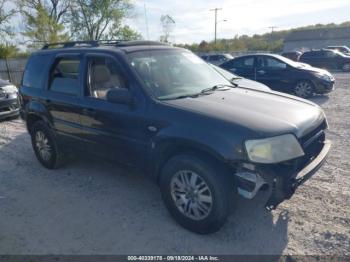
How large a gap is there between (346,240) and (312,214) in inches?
18.3

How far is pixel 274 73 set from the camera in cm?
1014

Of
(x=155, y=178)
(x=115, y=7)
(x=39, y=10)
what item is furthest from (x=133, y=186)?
(x=115, y=7)

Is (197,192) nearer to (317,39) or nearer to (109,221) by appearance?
(109,221)

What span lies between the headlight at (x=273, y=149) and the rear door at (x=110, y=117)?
3.84 feet

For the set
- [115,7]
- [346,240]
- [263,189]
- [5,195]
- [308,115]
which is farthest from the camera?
[115,7]

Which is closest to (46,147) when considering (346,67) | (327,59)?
(327,59)

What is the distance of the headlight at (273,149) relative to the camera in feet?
8.29

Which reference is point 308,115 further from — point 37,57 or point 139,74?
point 37,57

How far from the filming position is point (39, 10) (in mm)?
23734

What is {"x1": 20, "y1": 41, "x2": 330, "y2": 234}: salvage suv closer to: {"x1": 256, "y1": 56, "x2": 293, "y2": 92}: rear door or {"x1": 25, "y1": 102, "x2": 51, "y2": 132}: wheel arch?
{"x1": 25, "y1": 102, "x2": 51, "y2": 132}: wheel arch

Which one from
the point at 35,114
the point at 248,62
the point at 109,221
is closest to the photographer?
the point at 109,221

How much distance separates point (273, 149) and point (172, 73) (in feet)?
5.20

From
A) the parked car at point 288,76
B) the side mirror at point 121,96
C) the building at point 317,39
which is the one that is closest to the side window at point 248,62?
the parked car at point 288,76

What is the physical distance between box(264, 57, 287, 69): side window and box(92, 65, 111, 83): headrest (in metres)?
7.92
